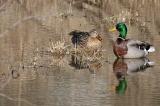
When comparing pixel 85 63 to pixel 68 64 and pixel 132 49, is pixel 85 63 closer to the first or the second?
pixel 68 64

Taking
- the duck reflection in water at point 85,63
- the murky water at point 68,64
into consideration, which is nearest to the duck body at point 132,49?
the murky water at point 68,64

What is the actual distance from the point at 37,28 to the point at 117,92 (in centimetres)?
680

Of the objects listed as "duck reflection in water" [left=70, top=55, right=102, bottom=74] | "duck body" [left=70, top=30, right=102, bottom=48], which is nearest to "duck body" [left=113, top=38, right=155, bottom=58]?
"duck body" [left=70, top=30, right=102, bottom=48]

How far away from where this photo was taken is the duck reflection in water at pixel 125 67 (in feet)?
36.9

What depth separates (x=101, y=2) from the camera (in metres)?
22.1

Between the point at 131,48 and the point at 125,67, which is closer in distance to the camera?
the point at 125,67

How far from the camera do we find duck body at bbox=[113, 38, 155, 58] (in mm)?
14562

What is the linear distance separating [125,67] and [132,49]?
1.51 metres

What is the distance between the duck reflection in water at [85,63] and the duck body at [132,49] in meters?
1.04

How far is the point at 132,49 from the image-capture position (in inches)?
581

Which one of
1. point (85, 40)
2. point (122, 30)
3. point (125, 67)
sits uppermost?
point (122, 30)

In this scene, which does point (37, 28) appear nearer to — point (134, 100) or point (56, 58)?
point (56, 58)

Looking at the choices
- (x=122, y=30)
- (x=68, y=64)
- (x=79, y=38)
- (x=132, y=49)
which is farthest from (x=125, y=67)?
(x=122, y=30)

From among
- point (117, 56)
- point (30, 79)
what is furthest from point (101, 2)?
point (30, 79)
